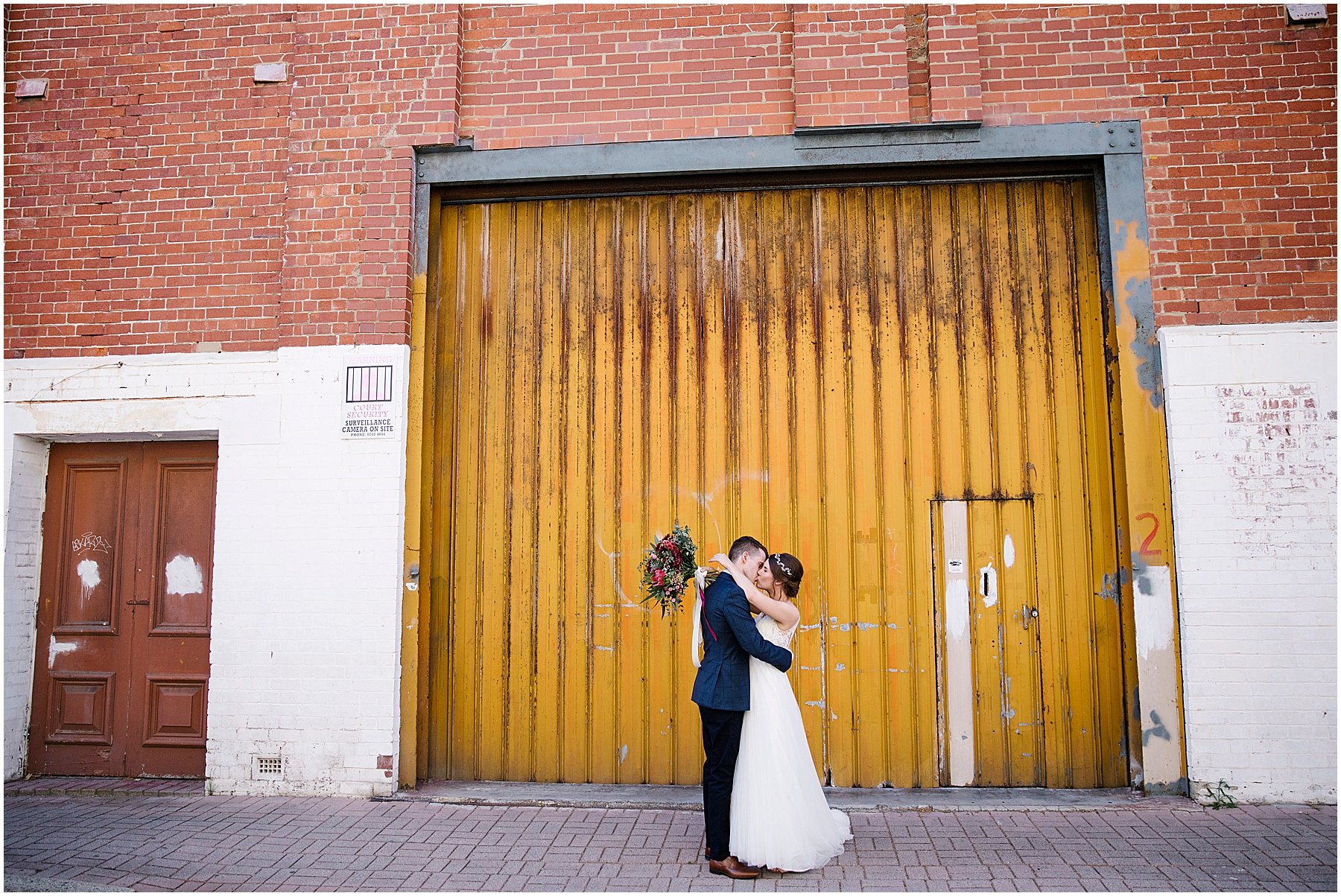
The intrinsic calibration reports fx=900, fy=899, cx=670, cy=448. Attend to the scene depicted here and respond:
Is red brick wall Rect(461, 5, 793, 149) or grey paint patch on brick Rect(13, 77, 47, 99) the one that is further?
grey paint patch on brick Rect(13, 77, 47, 99)

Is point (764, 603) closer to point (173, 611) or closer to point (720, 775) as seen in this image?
point (720, 775)

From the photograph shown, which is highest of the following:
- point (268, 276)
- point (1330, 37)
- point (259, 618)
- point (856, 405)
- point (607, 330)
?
point (1330, 37)

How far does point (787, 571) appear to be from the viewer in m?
4.61

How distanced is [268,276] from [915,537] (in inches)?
192

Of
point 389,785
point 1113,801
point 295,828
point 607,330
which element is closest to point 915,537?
point 1113,801

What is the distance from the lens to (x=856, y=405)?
20.3 ft

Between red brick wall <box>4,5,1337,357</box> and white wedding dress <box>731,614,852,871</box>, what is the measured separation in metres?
3.49

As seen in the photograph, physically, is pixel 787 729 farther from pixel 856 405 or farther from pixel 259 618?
pixel 259 618

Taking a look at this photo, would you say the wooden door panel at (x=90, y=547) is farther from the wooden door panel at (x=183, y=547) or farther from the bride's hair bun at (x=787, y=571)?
the bride's hair bun at (x=787, y=571)

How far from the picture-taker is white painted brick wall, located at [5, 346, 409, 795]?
233 inches

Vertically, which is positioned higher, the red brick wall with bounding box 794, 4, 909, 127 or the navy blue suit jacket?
the red brick wall with bounding box 794, 4, 909, 127

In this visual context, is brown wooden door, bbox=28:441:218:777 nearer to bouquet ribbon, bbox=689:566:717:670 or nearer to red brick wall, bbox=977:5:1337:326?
bouquet ribbon, bbox=689:566:717:670

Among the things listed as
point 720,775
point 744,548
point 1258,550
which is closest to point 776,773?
point 720,775

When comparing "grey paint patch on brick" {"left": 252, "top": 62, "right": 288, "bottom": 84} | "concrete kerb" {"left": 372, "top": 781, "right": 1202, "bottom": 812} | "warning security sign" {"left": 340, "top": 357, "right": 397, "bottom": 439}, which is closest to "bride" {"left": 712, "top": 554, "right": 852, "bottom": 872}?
"concrete kerb" {"left": 372, "top": 781, "right": 1202, "bottom": 812}
